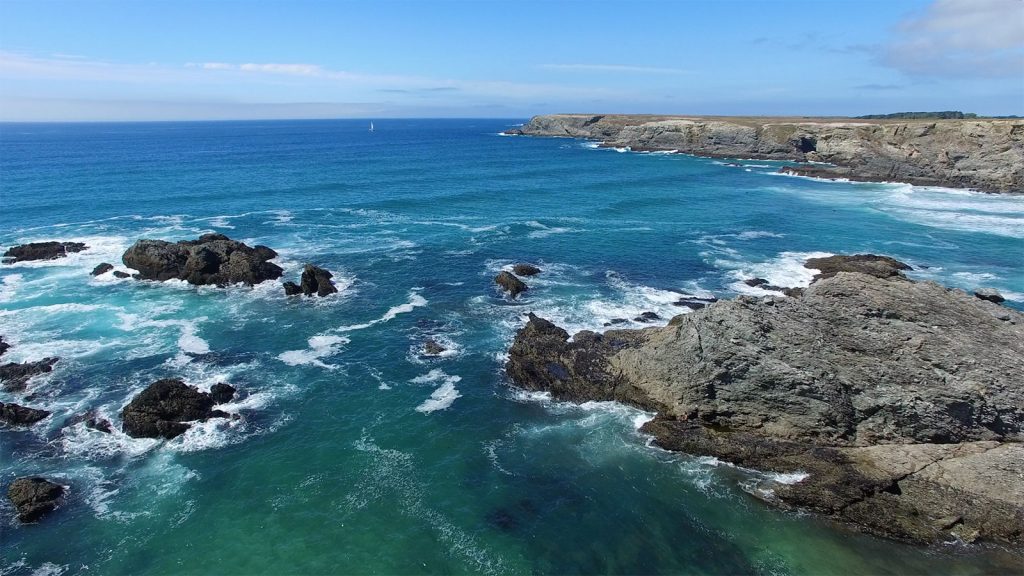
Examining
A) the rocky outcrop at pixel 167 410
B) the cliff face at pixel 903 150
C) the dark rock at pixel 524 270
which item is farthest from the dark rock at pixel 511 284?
the cliff face at pixel 903 150

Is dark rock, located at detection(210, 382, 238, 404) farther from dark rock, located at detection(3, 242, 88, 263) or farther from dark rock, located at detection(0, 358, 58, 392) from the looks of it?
dark rock, located at detection(3, 242, 88, 263)

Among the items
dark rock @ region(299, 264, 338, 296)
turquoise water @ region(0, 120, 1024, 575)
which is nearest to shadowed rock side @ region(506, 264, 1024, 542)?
turquoise water @ region(0, 120, 1024, 575)

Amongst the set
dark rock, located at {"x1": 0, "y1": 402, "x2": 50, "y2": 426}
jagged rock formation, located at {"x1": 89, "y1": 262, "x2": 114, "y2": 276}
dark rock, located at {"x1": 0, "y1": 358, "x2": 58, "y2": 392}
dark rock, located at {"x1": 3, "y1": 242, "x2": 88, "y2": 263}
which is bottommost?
dark rock, located at {"x1": 0, "y1": 402, "x2": 50, "y2": 426}

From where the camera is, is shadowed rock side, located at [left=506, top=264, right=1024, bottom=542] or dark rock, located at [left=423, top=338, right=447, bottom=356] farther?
dark rock, located at [left=423, top=338, right=447, bottom=356]

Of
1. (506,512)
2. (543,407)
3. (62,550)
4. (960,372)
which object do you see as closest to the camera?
(62,550)

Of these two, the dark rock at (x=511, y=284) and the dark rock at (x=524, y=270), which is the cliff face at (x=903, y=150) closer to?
the dark rock at (x=524, y=270)

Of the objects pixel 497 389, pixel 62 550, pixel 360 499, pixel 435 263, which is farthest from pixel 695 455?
pixel 435 263

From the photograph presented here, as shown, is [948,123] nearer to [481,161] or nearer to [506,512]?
[481,161]
